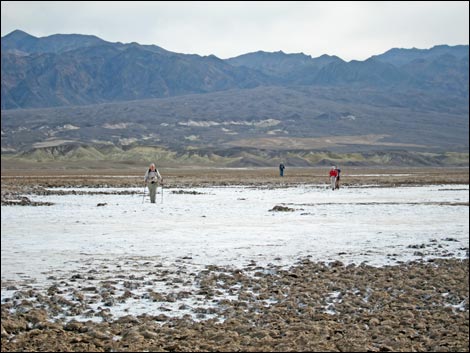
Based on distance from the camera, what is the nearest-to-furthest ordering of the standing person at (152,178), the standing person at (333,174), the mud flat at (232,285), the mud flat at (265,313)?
1. the mud flat at (265,313)
2. the mud flat at (232,285)
3. the standing person at (152,178)
4. the standing person at (333,174)

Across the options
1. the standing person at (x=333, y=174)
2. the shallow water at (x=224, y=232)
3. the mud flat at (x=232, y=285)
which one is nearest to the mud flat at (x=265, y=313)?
the mud flat at (x=232, y=285)

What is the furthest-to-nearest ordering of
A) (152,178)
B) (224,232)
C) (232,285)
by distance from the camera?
(152,178) → (224,232) → (232,285)

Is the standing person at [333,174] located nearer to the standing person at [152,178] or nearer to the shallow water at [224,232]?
the shallow water at [224,232]

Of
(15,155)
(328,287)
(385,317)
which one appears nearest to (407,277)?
(328,287)

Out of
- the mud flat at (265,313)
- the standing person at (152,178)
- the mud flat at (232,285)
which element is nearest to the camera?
the mud flat at (265,313)

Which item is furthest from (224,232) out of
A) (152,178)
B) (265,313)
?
(152,178)

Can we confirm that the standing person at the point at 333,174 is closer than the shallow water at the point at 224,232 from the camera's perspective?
No

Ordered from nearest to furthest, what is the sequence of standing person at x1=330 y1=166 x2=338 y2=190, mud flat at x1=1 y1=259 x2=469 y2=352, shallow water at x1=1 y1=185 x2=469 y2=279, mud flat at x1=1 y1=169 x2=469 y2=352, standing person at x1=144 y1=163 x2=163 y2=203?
mud flat at x1=1 y1=259 x2=469 y2=352
mud flat at x1=1 y1=169 x2=469 y2=352
shallow water at x1=1 y1=185 x2=469 y2=279
standing person at x1=144 y1=163 x2=163 y2=203
standing person at x1=330 y1=166 x2=338 y2=190

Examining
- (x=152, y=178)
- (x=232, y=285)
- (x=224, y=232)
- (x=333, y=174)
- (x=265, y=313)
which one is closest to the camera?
(x=265, y=313)

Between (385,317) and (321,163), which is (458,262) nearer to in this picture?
(385,317)

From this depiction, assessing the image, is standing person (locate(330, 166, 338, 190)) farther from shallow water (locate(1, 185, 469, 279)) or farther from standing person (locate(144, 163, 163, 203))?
standing person (locate(144, 163, 163, 203))

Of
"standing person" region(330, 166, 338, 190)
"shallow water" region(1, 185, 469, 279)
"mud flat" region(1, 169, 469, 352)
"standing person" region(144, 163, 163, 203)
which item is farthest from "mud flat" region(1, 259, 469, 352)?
"standing person" region(330, 166, 338, 190)

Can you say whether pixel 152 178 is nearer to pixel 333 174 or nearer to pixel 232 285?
pixel 333 174

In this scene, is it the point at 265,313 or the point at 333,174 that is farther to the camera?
the point at 333,174
